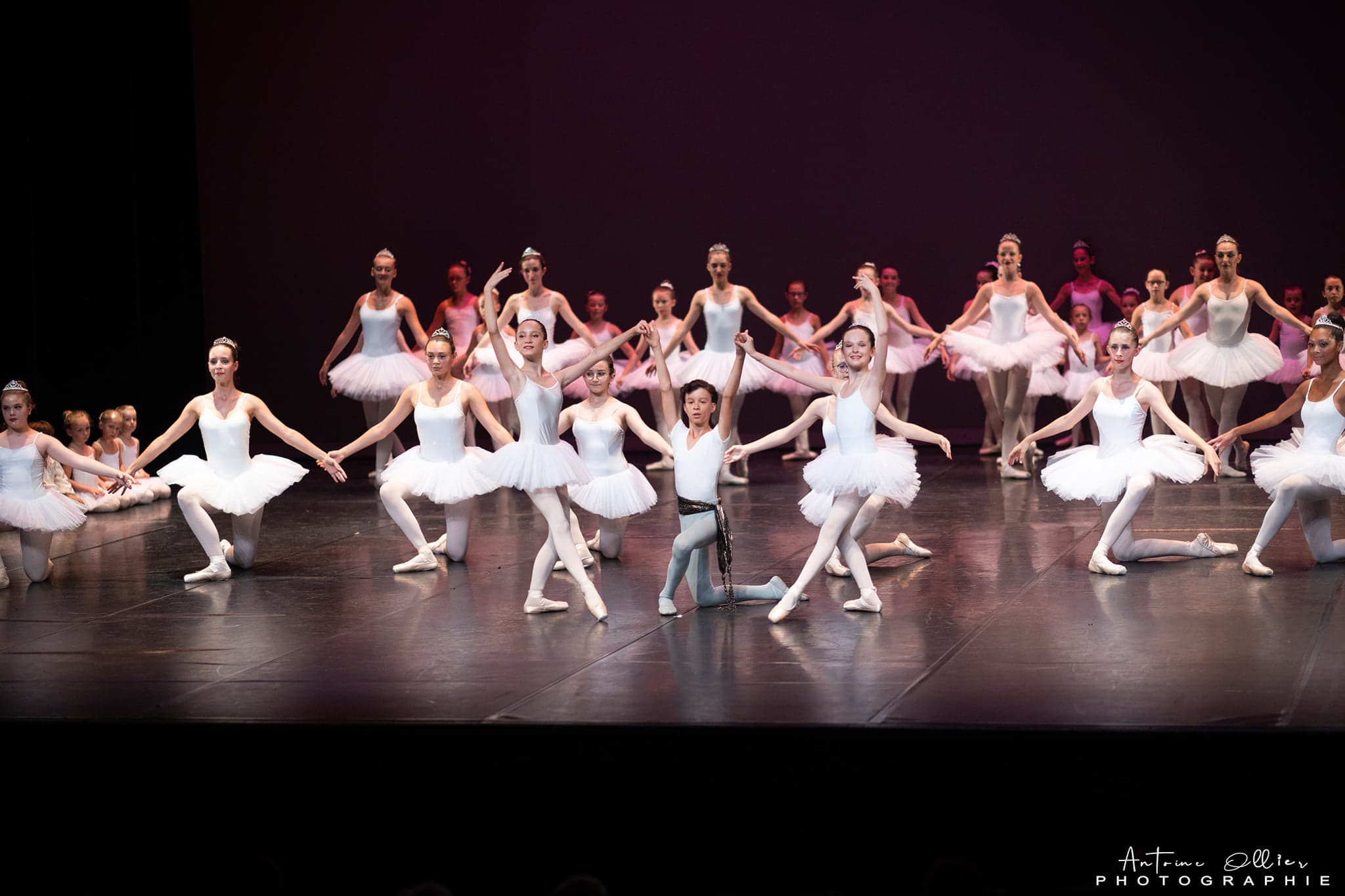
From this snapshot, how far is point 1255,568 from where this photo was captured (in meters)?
5.92

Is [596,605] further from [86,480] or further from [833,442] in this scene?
[86,480]

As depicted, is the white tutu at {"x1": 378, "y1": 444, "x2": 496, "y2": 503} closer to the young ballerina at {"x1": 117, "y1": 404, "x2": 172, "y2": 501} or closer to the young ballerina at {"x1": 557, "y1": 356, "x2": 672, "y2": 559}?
the young ballerina at {"x1": 557, "y1": 356, "x2": 672, "y2": 559}

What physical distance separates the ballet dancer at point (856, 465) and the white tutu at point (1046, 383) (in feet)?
16.3

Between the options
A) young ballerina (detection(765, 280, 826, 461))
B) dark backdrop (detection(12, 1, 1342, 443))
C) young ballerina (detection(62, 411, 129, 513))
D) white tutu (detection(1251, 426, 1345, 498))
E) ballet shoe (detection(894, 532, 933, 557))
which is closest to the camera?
white tutu (detection(1251, 426, 1345, 498))

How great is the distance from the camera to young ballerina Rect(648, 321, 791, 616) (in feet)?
18.3

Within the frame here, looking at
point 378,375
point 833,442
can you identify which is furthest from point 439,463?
point 378,375

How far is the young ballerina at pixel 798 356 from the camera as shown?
36.0 feet

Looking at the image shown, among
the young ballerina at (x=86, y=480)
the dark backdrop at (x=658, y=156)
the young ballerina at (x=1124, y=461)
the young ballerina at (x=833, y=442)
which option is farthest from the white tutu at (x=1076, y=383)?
the young ballerina at (x=86, y=480)

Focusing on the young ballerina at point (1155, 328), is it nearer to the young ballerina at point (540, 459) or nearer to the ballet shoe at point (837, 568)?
the ballet shoe at point (837, 568)

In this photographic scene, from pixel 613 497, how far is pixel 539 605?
0.84 meters

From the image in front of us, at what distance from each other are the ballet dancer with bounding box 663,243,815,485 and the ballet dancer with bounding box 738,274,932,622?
3.73 m

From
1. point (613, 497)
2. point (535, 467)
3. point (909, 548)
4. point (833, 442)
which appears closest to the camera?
point (535, 467)

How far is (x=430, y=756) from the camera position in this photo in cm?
420

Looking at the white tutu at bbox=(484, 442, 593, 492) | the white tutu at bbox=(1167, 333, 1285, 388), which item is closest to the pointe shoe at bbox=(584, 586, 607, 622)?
the white tutu at bbox=(484, 442, 593, 492)
